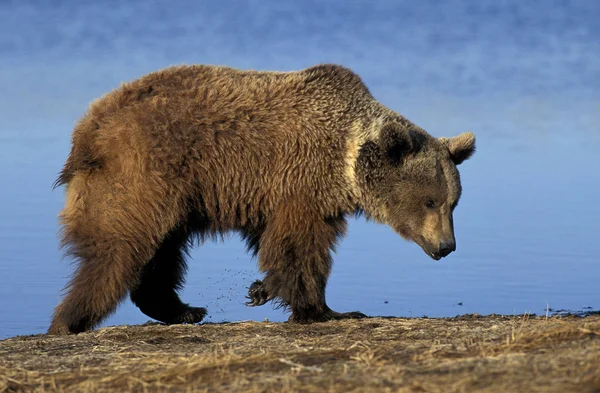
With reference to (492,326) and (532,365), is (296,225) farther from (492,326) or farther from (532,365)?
(532,365)

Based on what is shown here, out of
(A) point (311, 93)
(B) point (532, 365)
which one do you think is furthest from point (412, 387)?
(A) point (311, 93)

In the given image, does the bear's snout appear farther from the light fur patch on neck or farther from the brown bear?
the light fur patch on neck

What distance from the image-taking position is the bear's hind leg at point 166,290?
8.74 m

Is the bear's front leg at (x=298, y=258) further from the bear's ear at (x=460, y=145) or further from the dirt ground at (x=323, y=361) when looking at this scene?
the bear's ear at (x=460, y=145)

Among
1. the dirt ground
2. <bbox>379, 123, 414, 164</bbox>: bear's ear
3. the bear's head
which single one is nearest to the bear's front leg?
the bear's head

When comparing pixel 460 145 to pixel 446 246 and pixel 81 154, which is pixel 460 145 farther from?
pixel 81 154

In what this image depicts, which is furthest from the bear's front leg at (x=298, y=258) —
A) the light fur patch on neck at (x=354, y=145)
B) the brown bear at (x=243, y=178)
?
the light fur patch on neck at (x=354, y=145)

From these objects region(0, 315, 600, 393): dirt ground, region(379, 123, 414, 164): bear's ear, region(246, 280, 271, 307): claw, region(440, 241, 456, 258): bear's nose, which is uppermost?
region(379, 123, 414, 164): bear's ear

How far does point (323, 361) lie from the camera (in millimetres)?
5219

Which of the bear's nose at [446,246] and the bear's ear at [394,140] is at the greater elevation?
the bear's ear at [394,140]

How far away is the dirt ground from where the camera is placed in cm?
444

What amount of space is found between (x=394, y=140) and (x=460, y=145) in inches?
36.9

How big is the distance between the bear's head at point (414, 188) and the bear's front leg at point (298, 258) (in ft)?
1.82

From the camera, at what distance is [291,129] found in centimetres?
816
